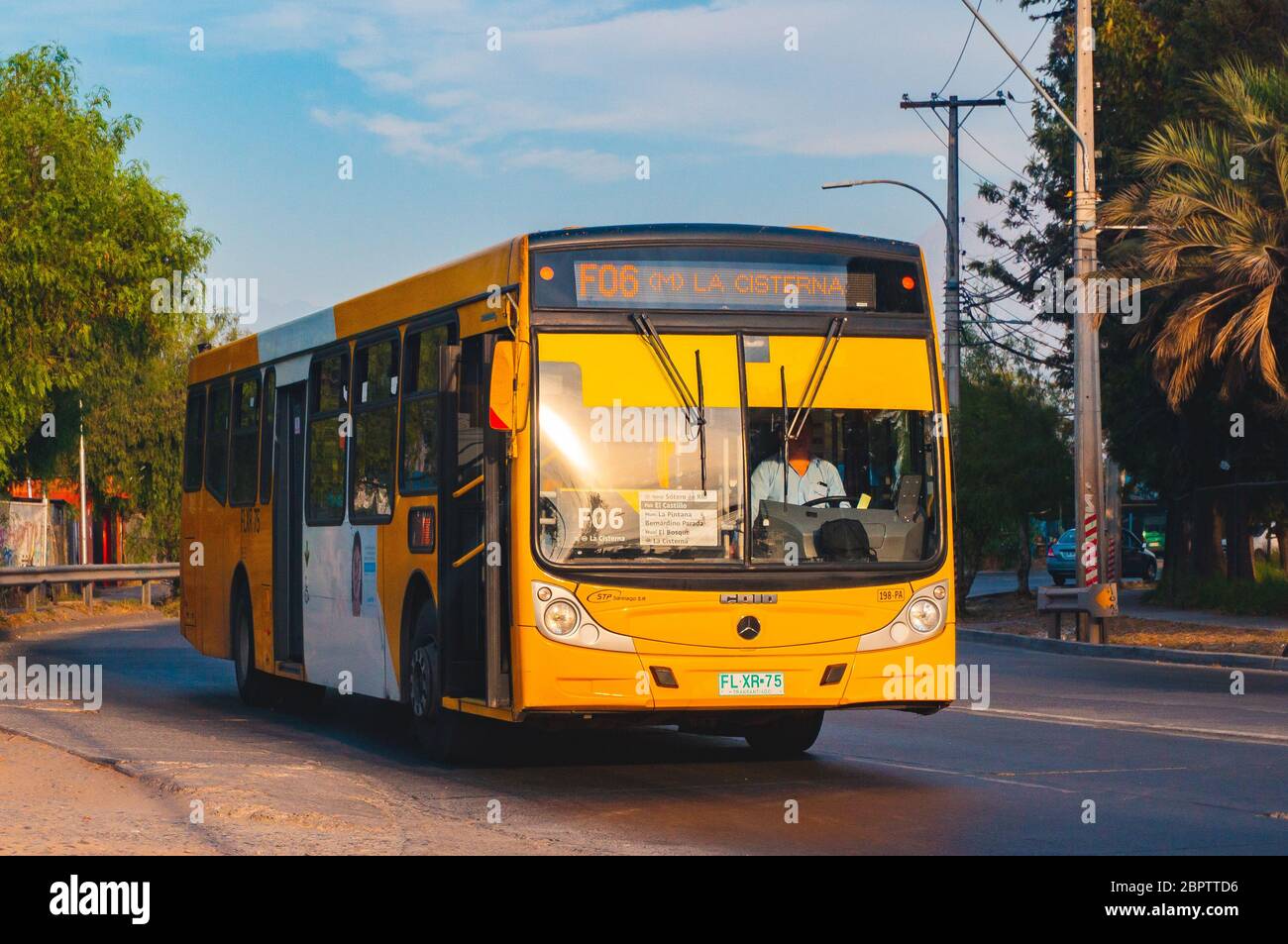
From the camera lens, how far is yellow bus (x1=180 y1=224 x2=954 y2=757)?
11383 millimetres

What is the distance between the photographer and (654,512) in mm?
11469

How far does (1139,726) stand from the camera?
1550 centimetres

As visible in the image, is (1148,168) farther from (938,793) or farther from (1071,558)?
(1071,558)

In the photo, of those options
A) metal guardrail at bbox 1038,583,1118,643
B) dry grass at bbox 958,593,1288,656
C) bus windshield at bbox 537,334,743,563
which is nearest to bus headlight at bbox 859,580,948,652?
bus windshield at bbox 537,334,743,563

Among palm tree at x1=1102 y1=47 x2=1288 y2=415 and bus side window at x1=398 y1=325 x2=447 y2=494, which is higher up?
palm tree at x1=1102 y1=47 x2=1288 y2=415

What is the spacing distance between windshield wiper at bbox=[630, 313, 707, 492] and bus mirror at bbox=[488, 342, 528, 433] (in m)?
0.77

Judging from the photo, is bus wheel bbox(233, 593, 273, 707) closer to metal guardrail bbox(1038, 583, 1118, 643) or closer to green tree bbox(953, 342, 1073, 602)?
metal guardrail bbox(1038, 583, 1118, 643)

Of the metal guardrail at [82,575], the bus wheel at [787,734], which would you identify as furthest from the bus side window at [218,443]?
the metal guardrail at [82,575]

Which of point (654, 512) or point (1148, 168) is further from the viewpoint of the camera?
point (1148, 168)

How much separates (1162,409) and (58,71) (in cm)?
2049

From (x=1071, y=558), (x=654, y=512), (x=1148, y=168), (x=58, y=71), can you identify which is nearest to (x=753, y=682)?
(x=654, y=512)

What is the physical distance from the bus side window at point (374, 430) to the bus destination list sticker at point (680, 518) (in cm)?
294

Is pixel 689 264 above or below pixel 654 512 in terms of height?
above
